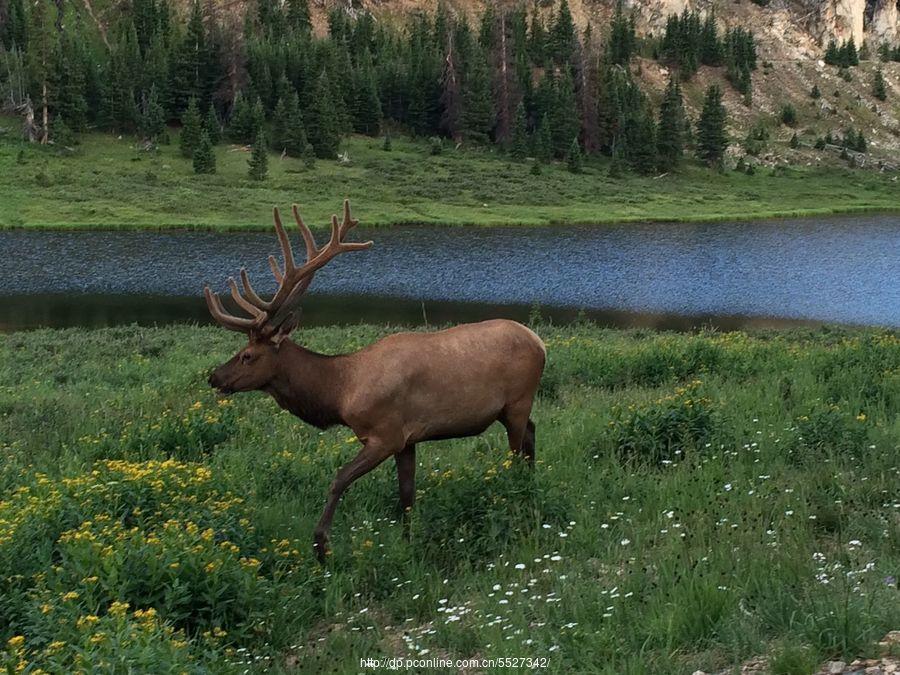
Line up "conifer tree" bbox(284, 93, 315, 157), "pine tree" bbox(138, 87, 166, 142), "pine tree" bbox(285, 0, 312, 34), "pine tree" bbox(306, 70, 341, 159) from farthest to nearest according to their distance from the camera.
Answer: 1. "pine tree" bbox(285, 0, 312, 34)
2. "pine tree" bbox(306, 70, 341, 159)
3. "conifer tree" bbox(284, 93, 315, 157)
4. "pine tree" bbox(138, 87, 166, 142)

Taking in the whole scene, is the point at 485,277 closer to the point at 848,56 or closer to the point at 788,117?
the point at 788,117

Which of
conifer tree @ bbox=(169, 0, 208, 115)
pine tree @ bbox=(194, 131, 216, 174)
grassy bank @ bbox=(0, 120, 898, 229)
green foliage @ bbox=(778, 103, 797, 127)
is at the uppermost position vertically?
conifer tree @ bbox=(169, 0, 208, 115)

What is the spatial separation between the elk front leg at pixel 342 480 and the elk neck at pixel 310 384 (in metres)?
0.56

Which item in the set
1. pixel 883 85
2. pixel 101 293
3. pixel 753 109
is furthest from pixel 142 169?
pixel 883 85

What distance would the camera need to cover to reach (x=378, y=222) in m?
63.3

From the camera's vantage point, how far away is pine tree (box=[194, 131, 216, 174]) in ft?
251

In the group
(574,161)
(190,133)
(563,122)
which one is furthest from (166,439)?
(563,122)

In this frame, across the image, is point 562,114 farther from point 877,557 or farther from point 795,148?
point 877,557

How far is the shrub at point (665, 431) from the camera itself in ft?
29.5

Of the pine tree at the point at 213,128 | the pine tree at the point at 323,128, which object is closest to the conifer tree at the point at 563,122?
the pine tree at the point at 323,128

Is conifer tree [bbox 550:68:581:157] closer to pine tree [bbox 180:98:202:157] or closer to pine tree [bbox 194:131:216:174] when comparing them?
pine tree [bbox 180:98:202:157]

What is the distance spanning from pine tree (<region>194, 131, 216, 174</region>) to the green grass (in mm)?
69080

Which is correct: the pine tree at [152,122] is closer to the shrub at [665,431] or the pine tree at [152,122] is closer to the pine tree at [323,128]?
the pine tree at [323,128]

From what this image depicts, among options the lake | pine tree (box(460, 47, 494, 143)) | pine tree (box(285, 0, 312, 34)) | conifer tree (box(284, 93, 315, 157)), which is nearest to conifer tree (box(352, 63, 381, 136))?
pine tree (box(460, 47, 494, 143))
